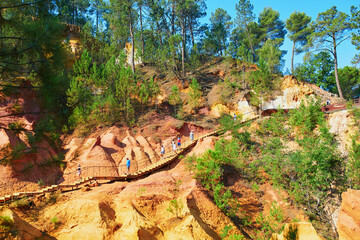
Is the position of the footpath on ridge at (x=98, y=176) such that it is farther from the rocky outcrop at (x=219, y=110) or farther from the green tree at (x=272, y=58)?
the green tree at (x=272, y=58)

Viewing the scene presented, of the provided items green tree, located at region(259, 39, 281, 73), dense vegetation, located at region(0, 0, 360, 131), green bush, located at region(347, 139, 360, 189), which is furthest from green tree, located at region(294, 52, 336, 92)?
Result: green bush, located at region(347, 139, 360, 189)

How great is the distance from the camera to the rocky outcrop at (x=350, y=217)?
9773 millimetres

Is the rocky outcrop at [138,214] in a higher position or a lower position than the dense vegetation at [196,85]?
lower

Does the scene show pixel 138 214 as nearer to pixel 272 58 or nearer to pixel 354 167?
pixel 354 167

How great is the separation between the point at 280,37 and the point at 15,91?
45082mm

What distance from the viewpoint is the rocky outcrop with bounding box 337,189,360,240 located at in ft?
32.1

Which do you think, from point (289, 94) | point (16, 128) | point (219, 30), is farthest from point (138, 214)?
point (219, 30)

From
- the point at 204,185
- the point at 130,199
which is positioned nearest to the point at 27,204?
the point at 130,199

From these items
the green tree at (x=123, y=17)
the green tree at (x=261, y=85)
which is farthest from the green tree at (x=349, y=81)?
the green tree at (x=123, y=17)

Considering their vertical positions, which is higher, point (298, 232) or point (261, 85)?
point (261, 85)

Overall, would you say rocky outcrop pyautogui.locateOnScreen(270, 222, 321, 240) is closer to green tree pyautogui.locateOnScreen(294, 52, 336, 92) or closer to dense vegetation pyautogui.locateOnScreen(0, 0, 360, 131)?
dense vegetation pyautogui.locateOnScreen(0, 0, 360, 131)

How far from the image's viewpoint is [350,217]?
398 inches

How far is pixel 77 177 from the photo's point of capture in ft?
62.7

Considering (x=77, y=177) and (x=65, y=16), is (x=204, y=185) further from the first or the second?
(x=65, y=16)
